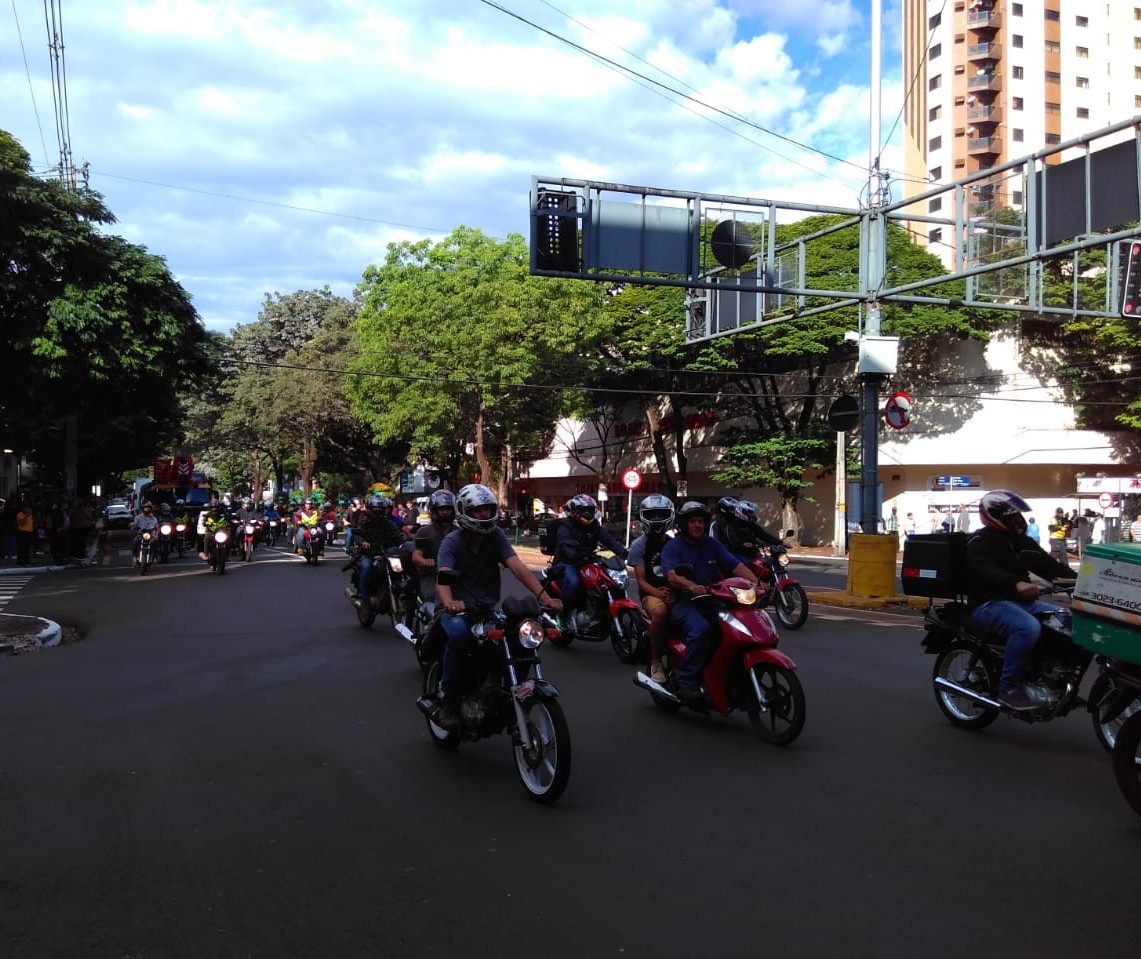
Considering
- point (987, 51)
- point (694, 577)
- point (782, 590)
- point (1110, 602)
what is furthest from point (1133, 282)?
point (987, 51)

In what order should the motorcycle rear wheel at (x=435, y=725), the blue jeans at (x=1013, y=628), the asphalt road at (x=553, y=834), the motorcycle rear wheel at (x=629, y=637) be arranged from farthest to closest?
the motorcycle rear wheel at (x=629, y=637)
the motorcycle rear wheel at (x=435, y=725)
the blue jeans at (x=1013, y=628)
the asphalt road at (x=553, y=834)

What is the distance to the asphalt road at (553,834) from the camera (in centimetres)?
384

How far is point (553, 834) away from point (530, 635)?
106cm

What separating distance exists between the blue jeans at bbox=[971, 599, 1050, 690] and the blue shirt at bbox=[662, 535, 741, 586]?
5.77 ft

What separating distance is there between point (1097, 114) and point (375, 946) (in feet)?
267

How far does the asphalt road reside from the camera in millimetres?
3844

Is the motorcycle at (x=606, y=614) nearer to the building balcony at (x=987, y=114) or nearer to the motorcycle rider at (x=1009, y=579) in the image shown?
the motorcycle rider at (x=1009, y=579)

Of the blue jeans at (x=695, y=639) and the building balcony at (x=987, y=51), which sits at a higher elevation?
the building balcony at (x=987, y=51)

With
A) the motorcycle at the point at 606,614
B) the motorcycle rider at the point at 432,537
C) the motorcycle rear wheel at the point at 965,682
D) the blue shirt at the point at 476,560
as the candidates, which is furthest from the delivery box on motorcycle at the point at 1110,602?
the motorcycle rider at the point at 432,537

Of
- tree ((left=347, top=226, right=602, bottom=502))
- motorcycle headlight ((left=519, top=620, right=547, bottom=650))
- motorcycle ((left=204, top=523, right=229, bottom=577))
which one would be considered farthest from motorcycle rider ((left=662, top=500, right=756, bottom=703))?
tree ((left=347, top=226, right=602, bottom=502))

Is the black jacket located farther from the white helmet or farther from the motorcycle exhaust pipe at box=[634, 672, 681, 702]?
the white helmet

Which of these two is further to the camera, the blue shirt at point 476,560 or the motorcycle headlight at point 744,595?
the motorcycle headlight at point 744,595

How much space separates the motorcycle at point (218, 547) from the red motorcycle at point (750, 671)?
16.9 m

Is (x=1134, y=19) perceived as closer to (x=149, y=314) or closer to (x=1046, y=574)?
(x=149, y=314)
